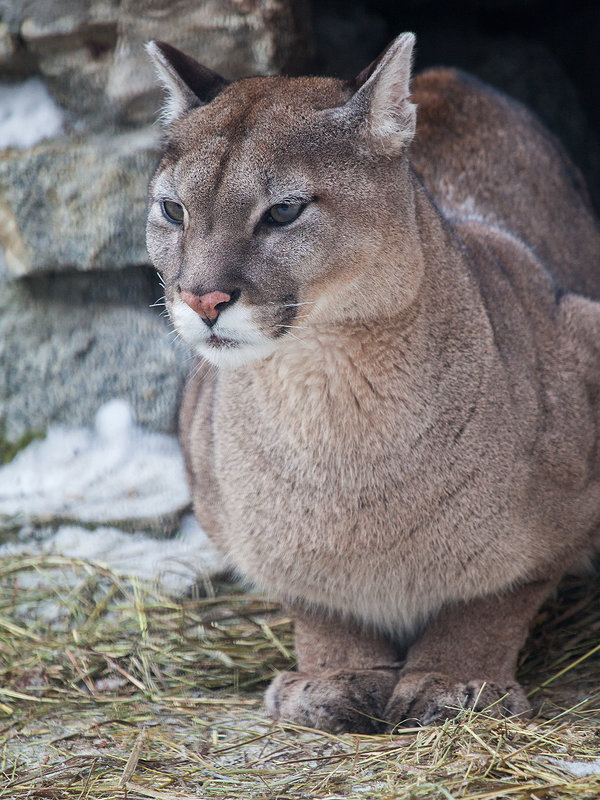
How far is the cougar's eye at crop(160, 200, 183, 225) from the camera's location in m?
3.07

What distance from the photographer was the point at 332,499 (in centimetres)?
319

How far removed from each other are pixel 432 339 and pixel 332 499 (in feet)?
1.87

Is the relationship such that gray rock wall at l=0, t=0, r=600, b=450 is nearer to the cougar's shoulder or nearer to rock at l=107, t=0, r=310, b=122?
rock at l=107, t=0, r=310, b=122

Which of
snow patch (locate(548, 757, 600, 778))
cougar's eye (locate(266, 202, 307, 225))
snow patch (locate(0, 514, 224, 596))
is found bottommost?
snow patch (locate(0, 514, 224, 596))

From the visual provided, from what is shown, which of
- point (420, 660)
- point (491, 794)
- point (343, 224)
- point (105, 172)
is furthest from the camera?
point (105, 172)

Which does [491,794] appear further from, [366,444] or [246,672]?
[246,672]

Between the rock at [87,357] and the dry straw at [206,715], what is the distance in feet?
2.84

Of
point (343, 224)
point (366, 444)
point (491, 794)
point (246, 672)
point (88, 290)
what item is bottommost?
point (246, 672)

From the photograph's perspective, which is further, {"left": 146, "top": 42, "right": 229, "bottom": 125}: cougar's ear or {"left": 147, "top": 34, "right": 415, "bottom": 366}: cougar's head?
{"left": 146, "top": 42, "right": 229, "bottom": 125}: cougar's ear

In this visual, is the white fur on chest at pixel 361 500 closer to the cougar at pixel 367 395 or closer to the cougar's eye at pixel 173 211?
the cougar at pixel 367 395

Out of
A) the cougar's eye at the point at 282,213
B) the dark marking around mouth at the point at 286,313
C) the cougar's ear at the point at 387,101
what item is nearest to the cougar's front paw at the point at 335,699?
the dark marking around mouth at the point at 286,313

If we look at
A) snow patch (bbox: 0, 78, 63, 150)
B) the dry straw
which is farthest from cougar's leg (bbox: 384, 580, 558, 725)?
snow patch (bbox: 0, 78, 63, 150)

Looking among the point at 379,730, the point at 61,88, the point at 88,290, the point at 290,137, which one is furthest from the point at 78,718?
the point at 61,88

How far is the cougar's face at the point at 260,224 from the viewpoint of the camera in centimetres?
277
